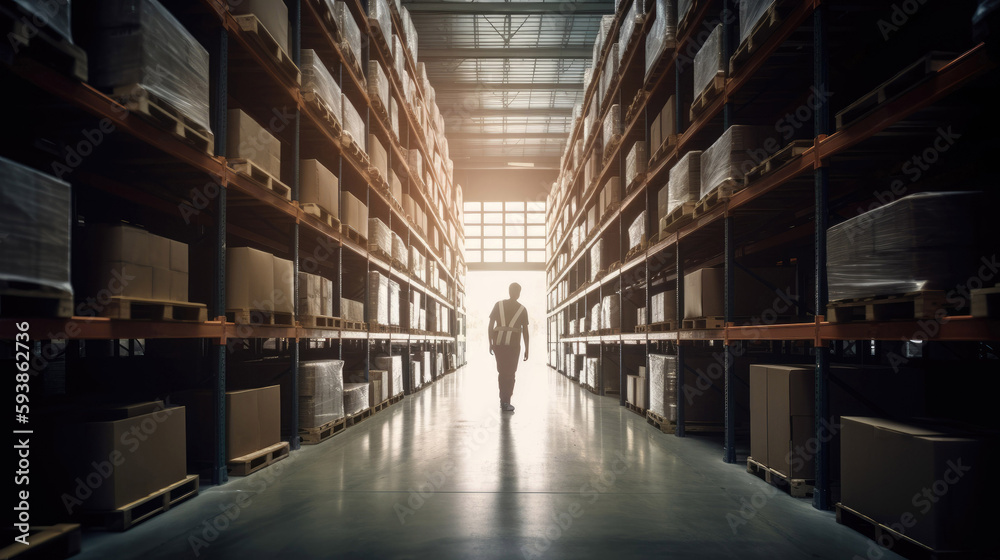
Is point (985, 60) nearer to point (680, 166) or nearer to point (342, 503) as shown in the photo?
point (680, 166)

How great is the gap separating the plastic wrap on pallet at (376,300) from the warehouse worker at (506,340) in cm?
169

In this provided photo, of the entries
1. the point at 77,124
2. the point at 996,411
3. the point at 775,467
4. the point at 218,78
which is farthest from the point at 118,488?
the point at 996,411

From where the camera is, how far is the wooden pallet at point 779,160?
3.75 m

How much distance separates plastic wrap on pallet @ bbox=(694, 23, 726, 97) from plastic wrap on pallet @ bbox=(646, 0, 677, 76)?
0.73m

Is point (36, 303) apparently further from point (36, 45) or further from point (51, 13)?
point (51, 13)

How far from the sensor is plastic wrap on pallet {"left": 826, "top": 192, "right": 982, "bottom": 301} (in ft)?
8.88

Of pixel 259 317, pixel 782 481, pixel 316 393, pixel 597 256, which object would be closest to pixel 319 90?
pixel 259 317

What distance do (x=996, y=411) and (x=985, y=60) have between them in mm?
2478

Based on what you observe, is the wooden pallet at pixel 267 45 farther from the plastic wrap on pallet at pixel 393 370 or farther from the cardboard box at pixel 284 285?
the plastic wrap on pallet at pixel 393 370

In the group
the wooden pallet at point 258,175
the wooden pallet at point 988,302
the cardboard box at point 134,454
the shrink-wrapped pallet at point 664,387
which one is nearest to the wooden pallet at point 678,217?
the shrink-wrapped pallet at point 664,387

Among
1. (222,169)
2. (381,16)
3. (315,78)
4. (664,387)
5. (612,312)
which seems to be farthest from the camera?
(612,312)

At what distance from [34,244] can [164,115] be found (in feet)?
3.90

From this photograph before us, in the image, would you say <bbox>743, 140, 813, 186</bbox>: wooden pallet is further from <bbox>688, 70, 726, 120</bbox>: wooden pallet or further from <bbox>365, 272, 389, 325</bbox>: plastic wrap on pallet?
<bbox>365, 272, 389, 325</bbox>: plastic wrap on pallet

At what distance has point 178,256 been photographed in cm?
372
